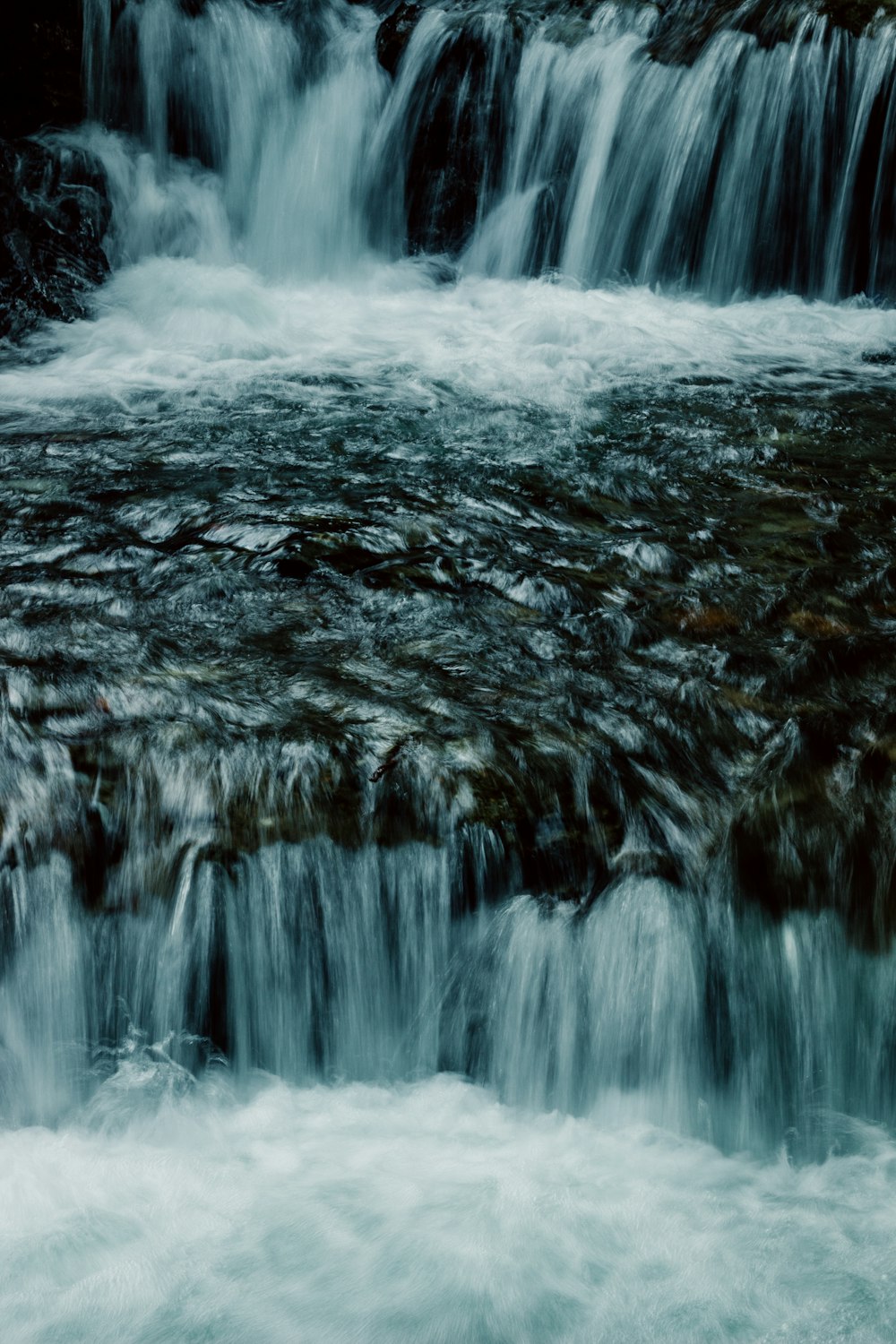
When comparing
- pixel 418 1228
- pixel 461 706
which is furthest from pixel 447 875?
pixel 418 1228

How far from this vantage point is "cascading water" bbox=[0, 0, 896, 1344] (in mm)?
2857

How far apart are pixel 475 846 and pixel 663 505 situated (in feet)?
8.64

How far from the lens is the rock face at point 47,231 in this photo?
850cm

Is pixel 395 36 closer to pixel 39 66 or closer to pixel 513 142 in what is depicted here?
pixel 513 142

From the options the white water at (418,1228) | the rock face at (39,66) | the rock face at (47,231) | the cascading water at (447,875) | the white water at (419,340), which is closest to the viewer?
the white water at (418,1228)

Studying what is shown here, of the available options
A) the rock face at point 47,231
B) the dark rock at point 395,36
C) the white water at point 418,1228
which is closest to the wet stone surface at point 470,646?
the white water at point 418,1228

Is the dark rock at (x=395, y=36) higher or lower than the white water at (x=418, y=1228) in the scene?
higher

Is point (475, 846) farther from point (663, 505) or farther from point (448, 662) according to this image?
point (663, 505)

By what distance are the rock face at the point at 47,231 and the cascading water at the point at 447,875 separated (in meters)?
2.24

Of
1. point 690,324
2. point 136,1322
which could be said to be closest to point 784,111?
point 690,324

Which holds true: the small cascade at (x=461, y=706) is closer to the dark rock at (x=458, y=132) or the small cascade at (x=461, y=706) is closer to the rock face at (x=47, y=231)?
the rock face at (x=47, y=231)

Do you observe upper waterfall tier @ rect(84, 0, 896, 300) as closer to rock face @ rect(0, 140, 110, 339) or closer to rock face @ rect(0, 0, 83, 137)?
rock face @ rect(0, 0, 83, 137)

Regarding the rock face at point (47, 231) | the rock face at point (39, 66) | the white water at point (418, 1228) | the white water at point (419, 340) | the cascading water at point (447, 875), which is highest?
the rock face at point (39, 66)

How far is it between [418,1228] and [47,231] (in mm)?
8204
